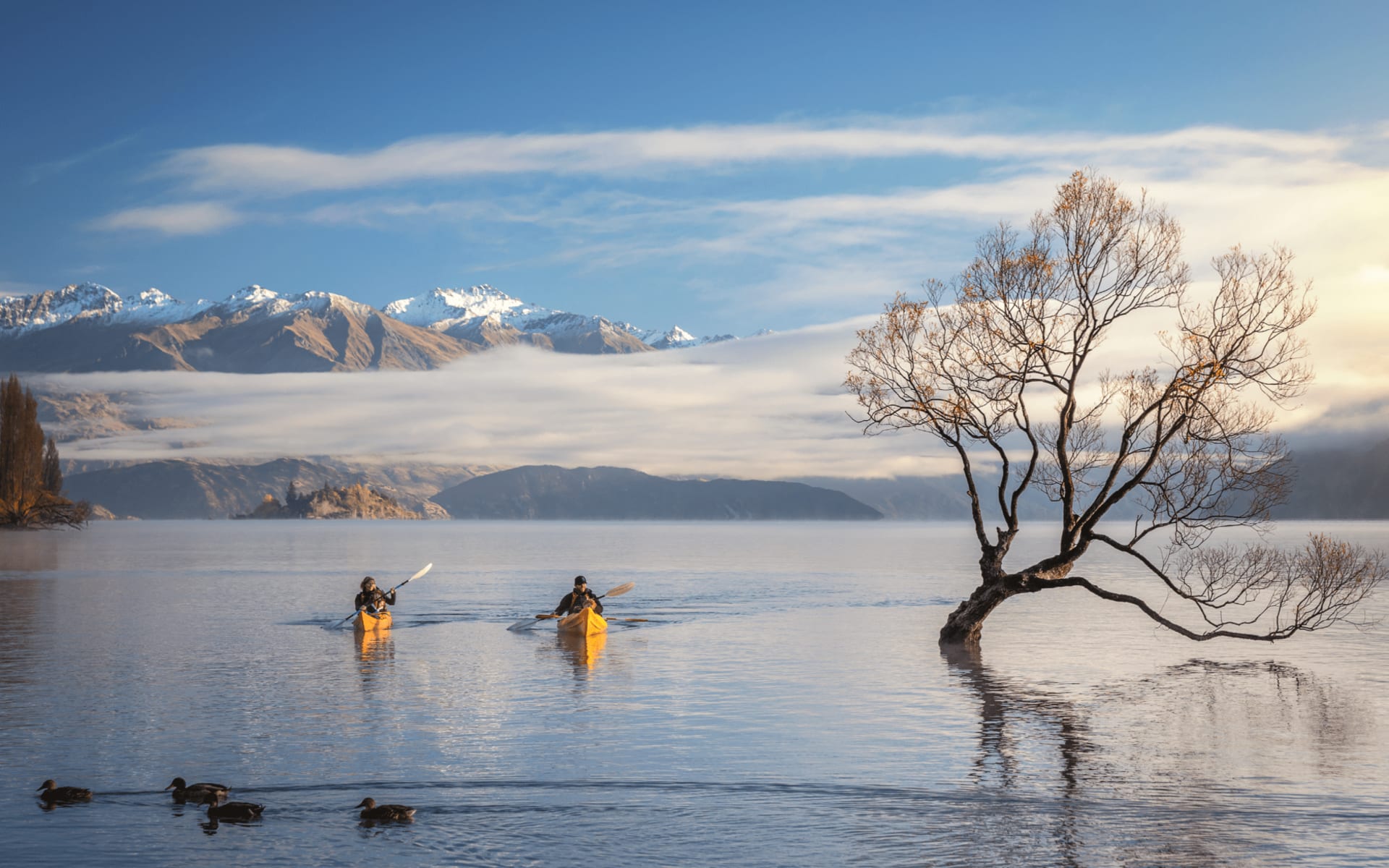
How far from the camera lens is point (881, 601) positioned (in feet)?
241

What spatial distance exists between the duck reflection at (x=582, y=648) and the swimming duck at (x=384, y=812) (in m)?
19.6

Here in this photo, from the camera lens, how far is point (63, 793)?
19969 millimetres

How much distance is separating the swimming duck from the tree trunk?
26.2 meters

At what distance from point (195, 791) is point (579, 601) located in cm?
3107

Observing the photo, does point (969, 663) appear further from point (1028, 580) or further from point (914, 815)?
point (914, 815)

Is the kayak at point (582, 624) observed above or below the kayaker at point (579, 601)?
below

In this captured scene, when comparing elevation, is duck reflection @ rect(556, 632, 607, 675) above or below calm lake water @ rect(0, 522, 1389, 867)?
below

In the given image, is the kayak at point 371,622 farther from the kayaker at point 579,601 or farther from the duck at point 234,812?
the duck at point 234,812

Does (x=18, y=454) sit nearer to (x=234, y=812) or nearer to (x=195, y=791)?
(x=195, y=791)

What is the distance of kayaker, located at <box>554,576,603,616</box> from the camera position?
50156 mm

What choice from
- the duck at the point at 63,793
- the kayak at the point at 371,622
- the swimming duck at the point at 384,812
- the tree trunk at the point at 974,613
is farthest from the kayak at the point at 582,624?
the swimming duck at the point at 384,812

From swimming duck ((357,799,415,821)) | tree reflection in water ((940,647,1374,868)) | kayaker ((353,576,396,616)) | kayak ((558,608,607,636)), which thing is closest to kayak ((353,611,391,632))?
kayaker ((353,576,396,616))

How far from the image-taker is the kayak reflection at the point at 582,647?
138ft

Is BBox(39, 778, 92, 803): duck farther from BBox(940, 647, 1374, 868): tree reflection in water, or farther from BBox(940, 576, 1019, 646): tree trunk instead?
BBox(940, 576, 1019, 646): tree trunk
